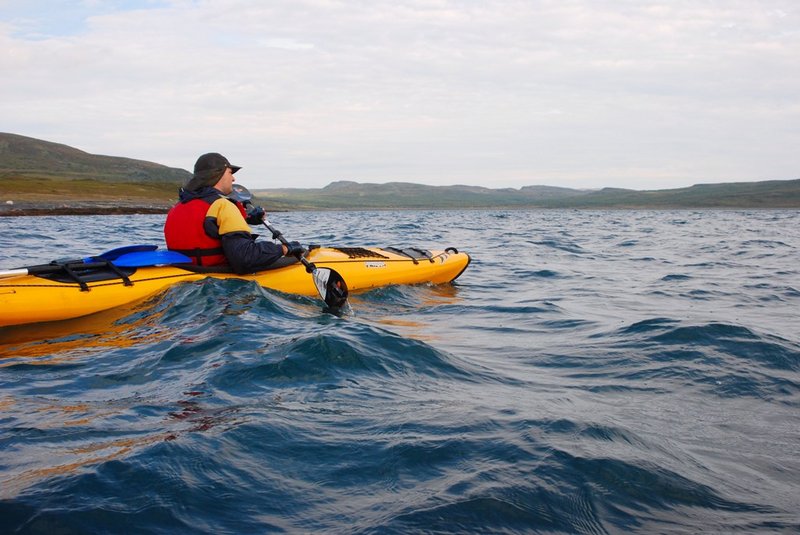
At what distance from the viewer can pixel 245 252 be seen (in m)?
7.73

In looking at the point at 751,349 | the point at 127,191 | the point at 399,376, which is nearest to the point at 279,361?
the point at 399,376

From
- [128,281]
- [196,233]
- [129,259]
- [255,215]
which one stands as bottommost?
[128,281]

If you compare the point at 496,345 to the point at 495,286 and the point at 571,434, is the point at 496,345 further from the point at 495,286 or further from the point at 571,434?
the point at 495,286

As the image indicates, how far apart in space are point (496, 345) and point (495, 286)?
4538mm

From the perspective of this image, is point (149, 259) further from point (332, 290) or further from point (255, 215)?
point (332, 290)

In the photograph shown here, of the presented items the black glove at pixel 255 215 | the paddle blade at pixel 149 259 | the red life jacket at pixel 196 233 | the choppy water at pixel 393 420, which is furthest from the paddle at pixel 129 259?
the black glove at pixel 255 215

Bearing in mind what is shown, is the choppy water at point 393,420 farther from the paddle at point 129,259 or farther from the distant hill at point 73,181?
the distant hill at point 73,181

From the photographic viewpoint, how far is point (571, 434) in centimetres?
383

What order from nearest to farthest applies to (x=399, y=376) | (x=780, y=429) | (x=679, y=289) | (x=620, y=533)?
(x=620, y=533) → (x=780, y=429) → (x=399, y=376) → (x=679, y=289)

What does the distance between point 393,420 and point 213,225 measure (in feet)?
14.6

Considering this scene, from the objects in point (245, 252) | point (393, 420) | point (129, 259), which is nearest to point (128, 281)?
point (129, 259)

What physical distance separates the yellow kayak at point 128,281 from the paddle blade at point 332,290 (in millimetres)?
597

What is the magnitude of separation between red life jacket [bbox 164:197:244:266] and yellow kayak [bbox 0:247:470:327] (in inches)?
7.2

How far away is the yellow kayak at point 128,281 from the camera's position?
6.68 metres
